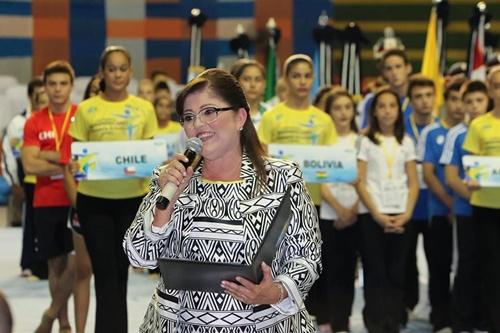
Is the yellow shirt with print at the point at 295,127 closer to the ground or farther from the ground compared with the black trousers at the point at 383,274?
farther from the ground

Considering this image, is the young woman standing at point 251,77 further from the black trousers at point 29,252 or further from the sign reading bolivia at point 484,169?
the black trousers at point 29,252

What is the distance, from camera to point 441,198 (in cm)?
765

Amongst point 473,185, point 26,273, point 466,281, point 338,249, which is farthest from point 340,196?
point 26,273

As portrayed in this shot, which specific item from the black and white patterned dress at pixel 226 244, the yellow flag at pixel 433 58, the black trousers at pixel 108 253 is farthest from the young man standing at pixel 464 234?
the black and white patterned dress at pixel 226 244

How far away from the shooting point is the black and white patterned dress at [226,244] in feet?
11.8

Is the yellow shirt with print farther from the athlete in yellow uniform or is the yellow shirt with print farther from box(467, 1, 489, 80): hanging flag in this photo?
→ box(467, 1, 489, 80): hanging flag

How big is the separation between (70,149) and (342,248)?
191 centimetres

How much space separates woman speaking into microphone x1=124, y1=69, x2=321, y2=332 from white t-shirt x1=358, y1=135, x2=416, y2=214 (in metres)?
3.56

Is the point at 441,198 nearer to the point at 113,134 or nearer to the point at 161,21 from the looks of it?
the point at 113,134

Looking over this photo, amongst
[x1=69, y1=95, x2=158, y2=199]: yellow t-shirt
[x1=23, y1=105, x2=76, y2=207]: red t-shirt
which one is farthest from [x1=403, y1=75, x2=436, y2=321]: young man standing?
[x1=23, y1=105, x2=76, y2=207]: red t-shirt

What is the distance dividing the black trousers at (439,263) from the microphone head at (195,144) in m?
4.42

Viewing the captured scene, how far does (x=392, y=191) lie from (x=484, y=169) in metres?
0.62

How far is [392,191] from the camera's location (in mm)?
Answer: 7273

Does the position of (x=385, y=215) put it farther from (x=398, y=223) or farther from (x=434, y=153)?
(x=434, y=153)
